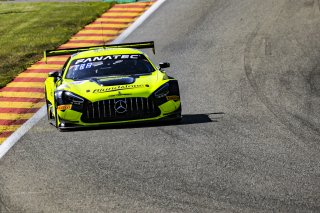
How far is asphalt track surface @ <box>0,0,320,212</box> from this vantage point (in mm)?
10742

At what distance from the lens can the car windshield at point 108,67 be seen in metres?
15.6

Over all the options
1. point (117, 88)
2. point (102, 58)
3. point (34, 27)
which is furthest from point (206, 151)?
point (34, 27)

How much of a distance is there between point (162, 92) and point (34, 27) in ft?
43.7

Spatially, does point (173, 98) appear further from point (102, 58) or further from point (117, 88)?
point (102, 58)

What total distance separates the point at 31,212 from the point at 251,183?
2817mm

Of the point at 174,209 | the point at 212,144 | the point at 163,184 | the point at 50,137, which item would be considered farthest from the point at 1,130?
the point at 174,209

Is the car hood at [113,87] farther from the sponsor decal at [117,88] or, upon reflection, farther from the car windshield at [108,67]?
the car windshield at [108,67]

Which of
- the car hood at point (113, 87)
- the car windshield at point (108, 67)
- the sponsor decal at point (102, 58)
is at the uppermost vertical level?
the sponsor decal at point (102, 58)

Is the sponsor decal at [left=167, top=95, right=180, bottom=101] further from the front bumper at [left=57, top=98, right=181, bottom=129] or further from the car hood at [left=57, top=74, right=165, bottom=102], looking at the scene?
the car hood at [left=57, top=74, right=165, bottom=102]

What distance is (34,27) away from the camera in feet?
89.2

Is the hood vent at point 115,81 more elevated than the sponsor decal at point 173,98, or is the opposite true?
the hood vent at point 115,81

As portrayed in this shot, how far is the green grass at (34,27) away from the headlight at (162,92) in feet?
22.6

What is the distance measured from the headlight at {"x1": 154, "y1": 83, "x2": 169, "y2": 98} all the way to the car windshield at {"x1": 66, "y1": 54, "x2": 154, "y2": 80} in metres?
1.03

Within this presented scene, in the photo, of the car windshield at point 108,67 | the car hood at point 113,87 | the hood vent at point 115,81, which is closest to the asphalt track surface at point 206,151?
the car hood at point 113,87
